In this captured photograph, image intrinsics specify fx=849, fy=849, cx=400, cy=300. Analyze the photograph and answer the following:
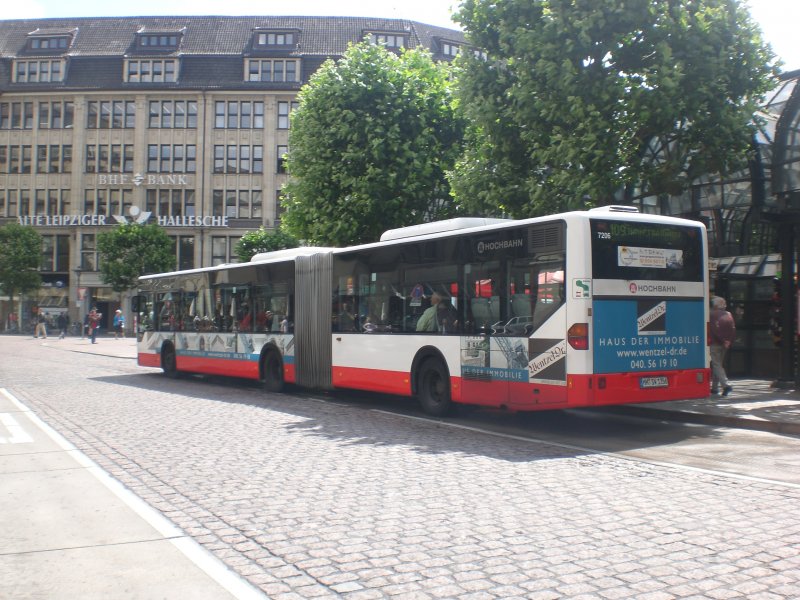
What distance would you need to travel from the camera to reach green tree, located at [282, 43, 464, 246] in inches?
930

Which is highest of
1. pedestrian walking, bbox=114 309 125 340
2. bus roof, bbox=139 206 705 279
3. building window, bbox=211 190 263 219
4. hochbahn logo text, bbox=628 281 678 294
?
building window, bbox=211 190 263 219

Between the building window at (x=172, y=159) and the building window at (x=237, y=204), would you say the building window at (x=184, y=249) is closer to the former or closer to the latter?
the building window at (x=237, y=204)

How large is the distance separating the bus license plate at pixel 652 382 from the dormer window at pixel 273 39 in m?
60.9

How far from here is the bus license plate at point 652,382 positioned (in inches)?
424

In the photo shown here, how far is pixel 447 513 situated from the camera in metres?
6.24

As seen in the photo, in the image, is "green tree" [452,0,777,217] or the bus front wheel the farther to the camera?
the bus front wheel

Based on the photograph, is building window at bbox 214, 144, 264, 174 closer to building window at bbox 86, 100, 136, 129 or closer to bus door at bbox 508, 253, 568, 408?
building window at bbox 86, 100, 136, 129

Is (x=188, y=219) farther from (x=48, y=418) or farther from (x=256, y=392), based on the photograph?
(x=48, y=418)

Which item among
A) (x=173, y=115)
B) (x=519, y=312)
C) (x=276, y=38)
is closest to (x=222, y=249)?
(x=173, y=115)

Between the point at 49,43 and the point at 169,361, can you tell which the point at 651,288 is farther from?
the point at 49,43

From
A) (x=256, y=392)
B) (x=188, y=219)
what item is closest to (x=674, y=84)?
(x=256, y=392)

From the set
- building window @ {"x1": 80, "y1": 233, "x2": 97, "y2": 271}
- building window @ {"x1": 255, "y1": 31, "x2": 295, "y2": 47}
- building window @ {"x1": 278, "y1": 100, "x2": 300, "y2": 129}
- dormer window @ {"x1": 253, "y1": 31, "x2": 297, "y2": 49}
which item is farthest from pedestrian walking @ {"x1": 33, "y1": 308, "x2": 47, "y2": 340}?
building window @ {"x1": 255, "y1": 31, "x2": 295, "y2": 47}

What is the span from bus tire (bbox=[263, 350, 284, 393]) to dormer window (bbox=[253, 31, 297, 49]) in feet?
175

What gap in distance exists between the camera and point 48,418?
1265 cm
